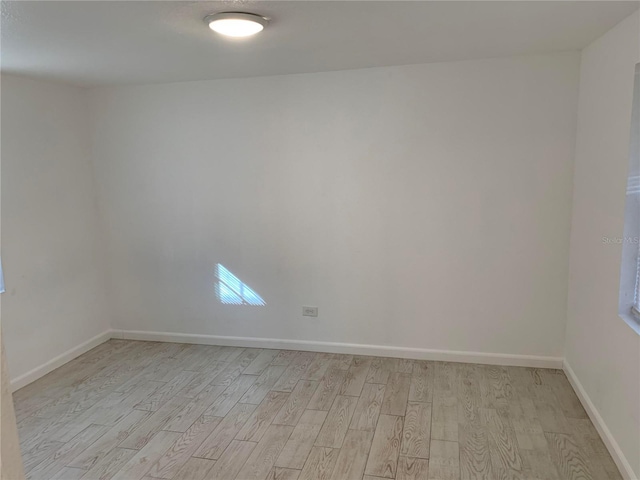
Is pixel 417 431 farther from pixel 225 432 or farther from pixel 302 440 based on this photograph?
pixel 225 432

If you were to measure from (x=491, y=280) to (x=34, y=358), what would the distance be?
356cm

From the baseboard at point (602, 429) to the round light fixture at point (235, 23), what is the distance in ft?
9.13

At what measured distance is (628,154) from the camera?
233 centimetres

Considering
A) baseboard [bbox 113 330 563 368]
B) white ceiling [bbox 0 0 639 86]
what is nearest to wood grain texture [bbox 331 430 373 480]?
baseboard [bbox 113 330 563 368]

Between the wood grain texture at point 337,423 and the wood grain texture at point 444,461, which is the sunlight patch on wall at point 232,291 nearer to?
the wood grain texture at point 337,423

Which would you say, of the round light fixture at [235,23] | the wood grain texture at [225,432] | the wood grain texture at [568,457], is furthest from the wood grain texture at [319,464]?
the round light fixture at [235,23]

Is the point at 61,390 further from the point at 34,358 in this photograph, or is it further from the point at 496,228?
the point at 496,228

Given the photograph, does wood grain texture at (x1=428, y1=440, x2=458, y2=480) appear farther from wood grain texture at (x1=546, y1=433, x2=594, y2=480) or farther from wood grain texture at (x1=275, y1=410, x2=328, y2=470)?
wood grain texture at (x1=275, y1=410, x2=328, y2=470)

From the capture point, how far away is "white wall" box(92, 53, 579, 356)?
3.37m

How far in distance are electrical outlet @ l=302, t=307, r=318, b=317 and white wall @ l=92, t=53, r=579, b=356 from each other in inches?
2.1

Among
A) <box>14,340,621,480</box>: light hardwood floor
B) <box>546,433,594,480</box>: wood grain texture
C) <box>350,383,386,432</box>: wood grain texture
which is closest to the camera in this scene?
<box>546,433,594,480</box>: wood grain texture

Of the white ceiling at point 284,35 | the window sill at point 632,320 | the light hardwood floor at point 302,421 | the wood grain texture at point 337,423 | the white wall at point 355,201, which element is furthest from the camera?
the white wall at point 355,201

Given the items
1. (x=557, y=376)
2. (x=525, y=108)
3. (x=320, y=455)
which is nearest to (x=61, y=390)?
(x=320, y=455)

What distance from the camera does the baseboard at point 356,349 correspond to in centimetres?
359
